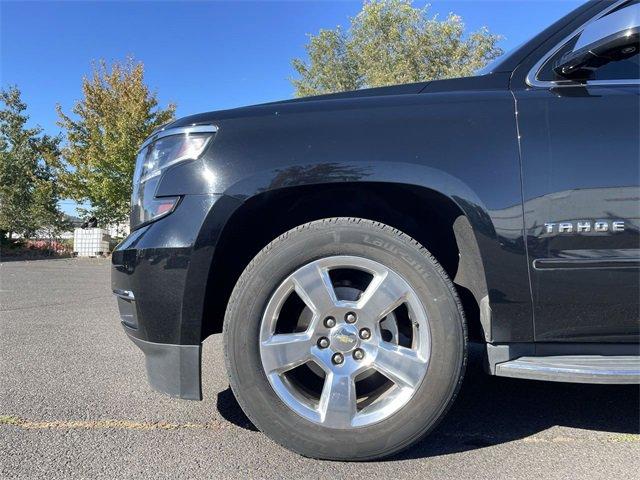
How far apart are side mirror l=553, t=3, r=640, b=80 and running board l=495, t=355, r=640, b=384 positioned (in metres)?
1.24

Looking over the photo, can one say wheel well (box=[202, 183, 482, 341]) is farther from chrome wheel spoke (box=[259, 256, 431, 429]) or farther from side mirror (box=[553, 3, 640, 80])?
side mirror (box=[553, 3, 640, 80])

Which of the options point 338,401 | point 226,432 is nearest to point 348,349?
point 338,401

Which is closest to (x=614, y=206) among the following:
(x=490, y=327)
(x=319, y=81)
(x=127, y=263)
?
(x=490, y=327)

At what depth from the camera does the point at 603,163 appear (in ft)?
6.52

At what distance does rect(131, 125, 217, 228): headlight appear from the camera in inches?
85.0

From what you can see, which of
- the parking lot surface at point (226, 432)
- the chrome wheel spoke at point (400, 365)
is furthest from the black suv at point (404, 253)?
the parking lot surface at point (226, 432)

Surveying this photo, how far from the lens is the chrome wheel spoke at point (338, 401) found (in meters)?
2.00

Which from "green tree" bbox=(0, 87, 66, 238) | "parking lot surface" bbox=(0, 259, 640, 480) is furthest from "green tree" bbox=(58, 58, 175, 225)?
"parking lot surface" bbox=(0, 259, 640, 480)

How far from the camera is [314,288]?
2.04 m

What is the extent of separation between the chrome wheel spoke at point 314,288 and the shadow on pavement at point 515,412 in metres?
0.73

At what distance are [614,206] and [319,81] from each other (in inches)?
822

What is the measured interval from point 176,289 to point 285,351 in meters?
0.53

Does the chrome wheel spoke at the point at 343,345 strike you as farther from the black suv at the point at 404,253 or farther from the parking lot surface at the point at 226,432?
the parking lot surface at the point at 226,432

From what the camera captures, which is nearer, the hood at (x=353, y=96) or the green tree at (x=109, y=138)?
the hood at (x=353, y=96)
